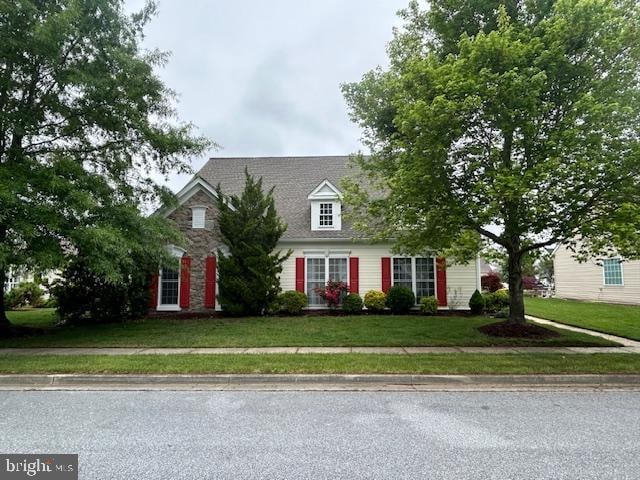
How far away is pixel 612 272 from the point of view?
21141mm

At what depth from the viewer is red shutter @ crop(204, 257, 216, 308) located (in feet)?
53.0

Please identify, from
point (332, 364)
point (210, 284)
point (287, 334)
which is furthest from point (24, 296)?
point (332, 364)

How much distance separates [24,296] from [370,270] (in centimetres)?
1889

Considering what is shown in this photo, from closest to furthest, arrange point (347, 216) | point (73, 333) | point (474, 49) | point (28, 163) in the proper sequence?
point (474, 49)
point (28, 163)
point (73, 333)
point (347, 216)

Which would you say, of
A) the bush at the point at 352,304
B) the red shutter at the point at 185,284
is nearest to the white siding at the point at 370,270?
the bush at the point at 352,304

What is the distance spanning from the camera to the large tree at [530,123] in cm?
795

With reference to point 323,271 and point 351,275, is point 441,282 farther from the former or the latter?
point 323,271

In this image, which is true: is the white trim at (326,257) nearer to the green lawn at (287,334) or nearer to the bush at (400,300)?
the bush at (400,300)

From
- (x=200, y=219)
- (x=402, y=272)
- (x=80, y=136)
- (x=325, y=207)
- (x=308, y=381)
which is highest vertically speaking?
(x=80, y=136)

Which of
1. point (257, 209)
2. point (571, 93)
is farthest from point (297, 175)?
point (571, 93)

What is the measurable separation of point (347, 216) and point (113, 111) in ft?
25.6

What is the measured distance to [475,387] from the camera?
6418 mm

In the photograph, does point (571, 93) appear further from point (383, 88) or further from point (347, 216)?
point (347, 216)

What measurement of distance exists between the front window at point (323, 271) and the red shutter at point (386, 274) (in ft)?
5.09
